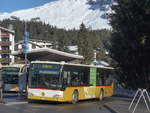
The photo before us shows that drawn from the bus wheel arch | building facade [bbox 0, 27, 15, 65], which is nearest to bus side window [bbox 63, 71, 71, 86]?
the bus wheel arch

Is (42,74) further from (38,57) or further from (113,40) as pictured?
(38,57)

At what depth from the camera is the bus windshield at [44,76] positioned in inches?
896

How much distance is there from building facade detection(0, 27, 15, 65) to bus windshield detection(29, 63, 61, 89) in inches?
3174

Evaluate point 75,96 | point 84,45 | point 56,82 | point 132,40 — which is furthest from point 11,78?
point 84,45

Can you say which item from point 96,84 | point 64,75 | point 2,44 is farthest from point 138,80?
point 2,44

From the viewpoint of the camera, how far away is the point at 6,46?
347 ft

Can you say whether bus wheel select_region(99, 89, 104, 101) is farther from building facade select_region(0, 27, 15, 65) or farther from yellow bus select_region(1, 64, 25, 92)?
building facade select_region(0, 27, 15, 65)

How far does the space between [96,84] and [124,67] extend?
227 inches

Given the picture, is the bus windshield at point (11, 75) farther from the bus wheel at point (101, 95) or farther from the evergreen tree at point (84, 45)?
the evergreen tree at point (84, 45)

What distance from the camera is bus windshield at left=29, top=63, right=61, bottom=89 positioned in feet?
74.6

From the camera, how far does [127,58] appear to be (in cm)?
2134

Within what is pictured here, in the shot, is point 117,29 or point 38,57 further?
point 38,57

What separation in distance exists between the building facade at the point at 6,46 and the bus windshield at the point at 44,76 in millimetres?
80615

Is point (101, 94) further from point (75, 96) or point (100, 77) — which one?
point (75, 96)
